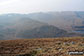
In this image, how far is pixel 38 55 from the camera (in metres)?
19.7

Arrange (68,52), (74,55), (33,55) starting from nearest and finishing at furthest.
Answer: (74,55) → (68,52) → (33,55)

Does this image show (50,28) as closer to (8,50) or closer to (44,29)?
(44,29)

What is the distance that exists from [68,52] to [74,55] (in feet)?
4.21

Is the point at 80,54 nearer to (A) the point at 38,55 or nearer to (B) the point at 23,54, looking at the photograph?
(A) the point at 38,55

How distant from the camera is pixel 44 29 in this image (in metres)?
142

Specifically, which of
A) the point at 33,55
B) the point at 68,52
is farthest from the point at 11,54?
the point at 68,52

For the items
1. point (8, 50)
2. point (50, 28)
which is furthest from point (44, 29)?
point (8, 50)

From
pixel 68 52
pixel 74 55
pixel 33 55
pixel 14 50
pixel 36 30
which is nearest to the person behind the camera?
pixel 74 55

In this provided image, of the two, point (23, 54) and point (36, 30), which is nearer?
point (23, 54)

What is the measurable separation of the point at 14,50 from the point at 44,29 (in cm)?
11944

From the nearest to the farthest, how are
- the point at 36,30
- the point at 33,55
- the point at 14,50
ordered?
the point at 33,55
the point at 14,50
the point at 36,30

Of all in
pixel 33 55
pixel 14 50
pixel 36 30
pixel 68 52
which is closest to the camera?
pixel 68 52

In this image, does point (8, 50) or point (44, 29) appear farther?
point (44, 29)

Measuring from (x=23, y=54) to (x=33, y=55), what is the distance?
1331mm
